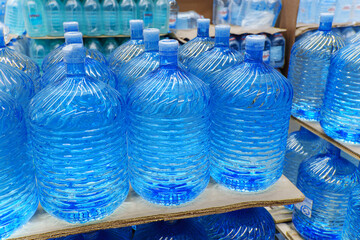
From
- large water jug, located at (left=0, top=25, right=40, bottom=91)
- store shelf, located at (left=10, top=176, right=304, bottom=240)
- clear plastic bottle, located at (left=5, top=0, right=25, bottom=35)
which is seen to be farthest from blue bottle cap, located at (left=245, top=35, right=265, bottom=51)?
clear plastic bottle, located at (left=5, top=0, right=25, bottom=35)

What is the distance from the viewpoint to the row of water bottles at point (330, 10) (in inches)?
111

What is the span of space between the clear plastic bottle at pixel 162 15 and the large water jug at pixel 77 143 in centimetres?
215

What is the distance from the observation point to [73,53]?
88cm

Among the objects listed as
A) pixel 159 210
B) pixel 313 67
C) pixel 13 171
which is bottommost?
pixel 159 210

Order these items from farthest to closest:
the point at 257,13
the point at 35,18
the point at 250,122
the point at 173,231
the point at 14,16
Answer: the point at 14,16 < the point at 257,13 < the point at 35,18 < the point at 173,231 < the point at 250,122

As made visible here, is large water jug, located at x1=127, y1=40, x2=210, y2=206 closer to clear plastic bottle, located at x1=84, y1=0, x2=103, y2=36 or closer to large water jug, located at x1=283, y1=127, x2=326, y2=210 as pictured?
large water jug, located at x1=283, y1=127, x2=326, y2=210

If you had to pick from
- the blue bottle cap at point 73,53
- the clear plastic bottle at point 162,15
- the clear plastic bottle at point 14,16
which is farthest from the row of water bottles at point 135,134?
the clear plastic bottle at point 14,16

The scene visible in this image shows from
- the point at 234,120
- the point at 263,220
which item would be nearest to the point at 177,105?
the point at 234,120

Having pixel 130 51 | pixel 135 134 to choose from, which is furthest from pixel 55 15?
pixel 135 134

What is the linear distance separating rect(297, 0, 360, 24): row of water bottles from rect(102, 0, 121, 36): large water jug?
1664 millimetres

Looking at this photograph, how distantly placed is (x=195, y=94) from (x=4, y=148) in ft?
1.95

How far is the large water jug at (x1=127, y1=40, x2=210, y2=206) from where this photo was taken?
102 cm

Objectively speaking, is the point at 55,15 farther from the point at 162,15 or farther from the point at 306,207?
the point at 306,207

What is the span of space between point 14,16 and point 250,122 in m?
3.19
